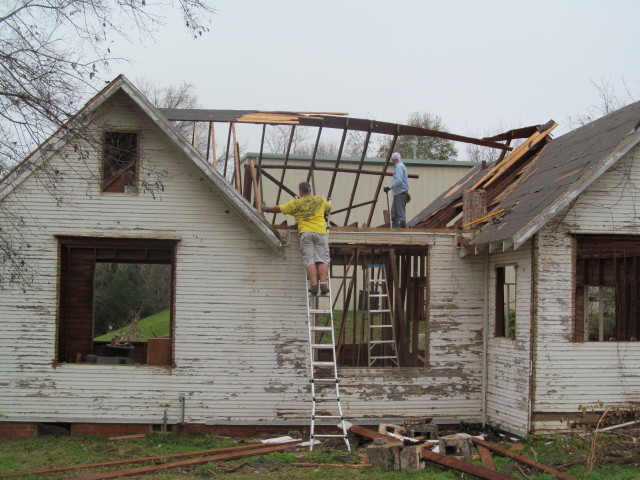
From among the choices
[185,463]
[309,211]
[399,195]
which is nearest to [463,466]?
[185,463]

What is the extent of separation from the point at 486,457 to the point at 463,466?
2.31ft

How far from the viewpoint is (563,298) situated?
38.4 feet

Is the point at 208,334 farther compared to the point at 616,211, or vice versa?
the point at 208,334

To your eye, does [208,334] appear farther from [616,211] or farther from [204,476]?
[616,211]

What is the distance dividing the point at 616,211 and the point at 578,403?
10.0 feet

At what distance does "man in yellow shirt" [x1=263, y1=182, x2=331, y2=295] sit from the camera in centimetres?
1220

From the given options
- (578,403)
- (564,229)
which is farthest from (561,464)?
(564,229)

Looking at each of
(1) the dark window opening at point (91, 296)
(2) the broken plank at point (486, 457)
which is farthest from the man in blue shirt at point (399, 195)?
(2) the broken plank at point (486, 457)

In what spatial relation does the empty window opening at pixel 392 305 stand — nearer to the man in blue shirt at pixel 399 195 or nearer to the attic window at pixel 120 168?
the man in blue shirt at pixel 399 195

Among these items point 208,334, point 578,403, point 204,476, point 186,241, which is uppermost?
point 186,241

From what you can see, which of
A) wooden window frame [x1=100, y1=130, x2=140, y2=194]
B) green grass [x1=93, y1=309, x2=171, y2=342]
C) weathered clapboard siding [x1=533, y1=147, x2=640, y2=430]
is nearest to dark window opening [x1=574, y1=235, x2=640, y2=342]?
weathered clapboard siding [x1=533, y1=147, x2=640, y2=430]

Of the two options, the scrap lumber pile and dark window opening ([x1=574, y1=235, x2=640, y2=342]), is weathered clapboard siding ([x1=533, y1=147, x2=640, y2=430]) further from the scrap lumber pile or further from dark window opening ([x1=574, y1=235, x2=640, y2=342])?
the scrap lumber pile

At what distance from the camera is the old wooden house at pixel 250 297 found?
38.5 feet

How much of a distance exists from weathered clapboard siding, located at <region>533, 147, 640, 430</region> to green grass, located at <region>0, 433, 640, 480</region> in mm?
773
